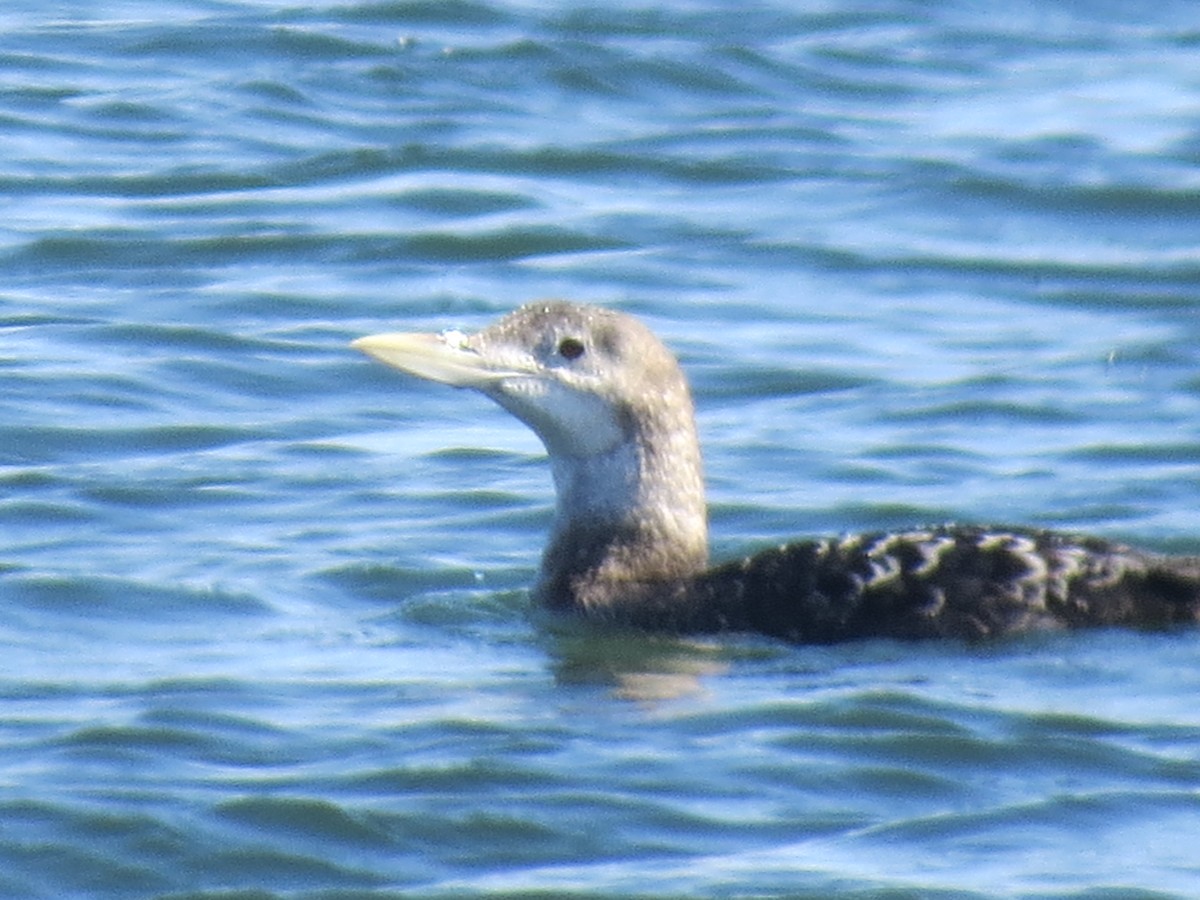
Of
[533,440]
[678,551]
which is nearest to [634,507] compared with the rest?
[678,551]

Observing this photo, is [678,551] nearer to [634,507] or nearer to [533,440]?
[634,507]

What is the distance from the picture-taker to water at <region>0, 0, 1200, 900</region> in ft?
20.8

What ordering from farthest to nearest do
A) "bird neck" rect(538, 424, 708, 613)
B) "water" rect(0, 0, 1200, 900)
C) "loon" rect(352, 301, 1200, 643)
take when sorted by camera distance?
"bird neck" rect(538, 424, 708, 613) < "loon" rect(352, 301, 1200, 643) < "water" rect(0, 0, 1200, 900)

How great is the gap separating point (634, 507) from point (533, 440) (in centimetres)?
219

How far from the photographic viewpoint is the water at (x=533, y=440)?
6.34m

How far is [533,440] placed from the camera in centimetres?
1048

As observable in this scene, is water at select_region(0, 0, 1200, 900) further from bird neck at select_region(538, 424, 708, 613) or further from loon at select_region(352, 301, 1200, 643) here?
bird neck at select_region(538, 424, 708, 613)

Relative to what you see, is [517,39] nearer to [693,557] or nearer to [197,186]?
[197,186]

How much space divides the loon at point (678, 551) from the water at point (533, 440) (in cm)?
10

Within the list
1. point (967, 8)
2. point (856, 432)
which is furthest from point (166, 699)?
point (967, 8)

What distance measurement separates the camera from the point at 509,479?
9914 mm

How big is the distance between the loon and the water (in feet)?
0.33

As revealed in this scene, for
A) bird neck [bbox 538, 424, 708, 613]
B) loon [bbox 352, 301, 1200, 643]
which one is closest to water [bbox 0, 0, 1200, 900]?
loon [bbox 352, 301, 1200, 643]

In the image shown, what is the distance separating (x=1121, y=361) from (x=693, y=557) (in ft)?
11.8
